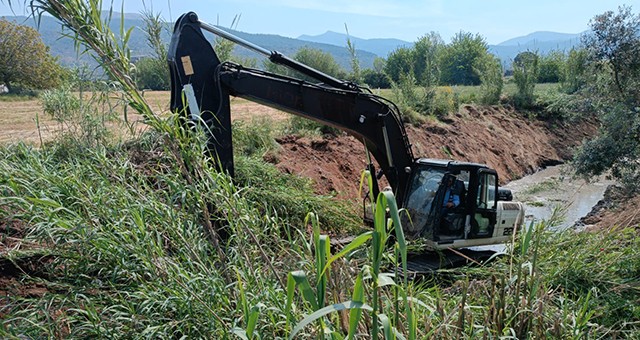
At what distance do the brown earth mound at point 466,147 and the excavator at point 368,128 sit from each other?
321cm

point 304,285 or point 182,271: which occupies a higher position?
point 304,285

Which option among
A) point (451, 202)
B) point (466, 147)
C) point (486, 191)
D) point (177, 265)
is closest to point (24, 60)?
point (466, 147)

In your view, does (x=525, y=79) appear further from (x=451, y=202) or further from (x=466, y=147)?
(x=451, y=202)

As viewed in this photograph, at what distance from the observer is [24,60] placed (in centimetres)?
3369

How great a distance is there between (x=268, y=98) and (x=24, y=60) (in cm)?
3254

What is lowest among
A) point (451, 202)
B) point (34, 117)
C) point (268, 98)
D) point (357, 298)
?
point (451, 202)

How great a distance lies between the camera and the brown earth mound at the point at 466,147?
40.2 feet

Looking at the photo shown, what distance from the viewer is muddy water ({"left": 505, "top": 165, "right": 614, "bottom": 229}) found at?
14.4 m

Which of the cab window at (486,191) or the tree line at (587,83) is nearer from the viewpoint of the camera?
the cab window at (486,191)

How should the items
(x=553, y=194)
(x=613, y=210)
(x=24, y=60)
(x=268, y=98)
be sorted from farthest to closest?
(x=24, y=60) → (x=553, y=194) → (x=613, y=210) → (x=268, y=98)

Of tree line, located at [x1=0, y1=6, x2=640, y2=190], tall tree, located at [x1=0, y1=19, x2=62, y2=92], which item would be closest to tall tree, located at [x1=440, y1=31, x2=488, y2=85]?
tree line, located at [x1=0, y1=6, x2=640, y2=190]

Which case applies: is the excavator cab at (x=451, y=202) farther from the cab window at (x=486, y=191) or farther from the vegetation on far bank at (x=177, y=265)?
the vegetation on far bank at (x=177, y=265)

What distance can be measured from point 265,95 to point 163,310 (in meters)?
3.48

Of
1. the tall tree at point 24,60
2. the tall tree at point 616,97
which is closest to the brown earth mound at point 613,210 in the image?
the tall tree at point 616,97
